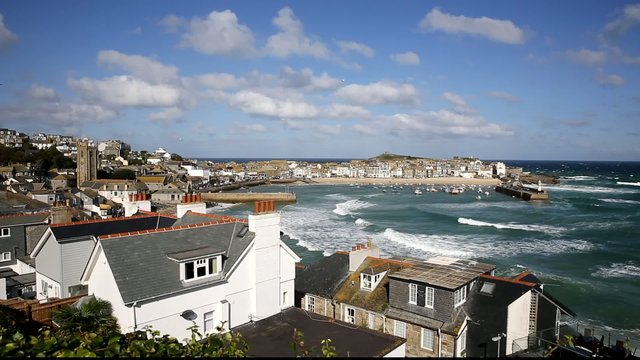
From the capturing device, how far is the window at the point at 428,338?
46.2 feet

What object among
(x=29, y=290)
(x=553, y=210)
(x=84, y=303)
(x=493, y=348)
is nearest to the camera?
(x=84, y=303)

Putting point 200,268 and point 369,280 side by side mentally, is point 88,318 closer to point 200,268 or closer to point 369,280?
point 200,268

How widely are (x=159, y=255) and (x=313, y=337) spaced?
5.16 metres

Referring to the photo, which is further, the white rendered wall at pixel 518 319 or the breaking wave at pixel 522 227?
the breaking wave at pixel 522 227

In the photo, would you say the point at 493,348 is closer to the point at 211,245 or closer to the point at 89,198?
the point at 211,245

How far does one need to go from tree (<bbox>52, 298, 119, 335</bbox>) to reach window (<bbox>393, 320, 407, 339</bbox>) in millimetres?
9222

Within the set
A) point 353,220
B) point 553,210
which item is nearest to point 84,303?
point 353,220

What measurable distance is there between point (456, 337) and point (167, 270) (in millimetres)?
9304

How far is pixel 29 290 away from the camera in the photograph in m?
18.0

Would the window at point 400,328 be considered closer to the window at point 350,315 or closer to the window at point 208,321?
the window at point 350,315

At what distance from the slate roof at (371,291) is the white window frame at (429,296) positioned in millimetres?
1637

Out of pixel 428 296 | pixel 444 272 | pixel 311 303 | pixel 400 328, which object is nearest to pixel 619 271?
pixel 444 272

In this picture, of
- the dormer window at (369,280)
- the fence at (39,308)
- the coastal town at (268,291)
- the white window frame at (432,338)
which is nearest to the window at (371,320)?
the coastal town at (268,291)

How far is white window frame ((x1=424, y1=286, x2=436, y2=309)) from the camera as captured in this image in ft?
47.8
